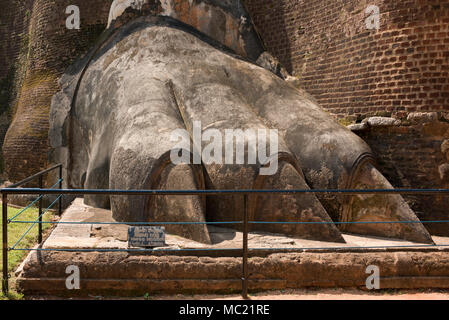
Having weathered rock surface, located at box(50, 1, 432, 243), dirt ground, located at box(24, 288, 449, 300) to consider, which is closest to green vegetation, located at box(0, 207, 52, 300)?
dirt ground, located at box(24, 288, 449, 300)

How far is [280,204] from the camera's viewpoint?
523 cm

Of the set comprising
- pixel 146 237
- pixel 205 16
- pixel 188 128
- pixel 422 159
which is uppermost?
pixel 205 16

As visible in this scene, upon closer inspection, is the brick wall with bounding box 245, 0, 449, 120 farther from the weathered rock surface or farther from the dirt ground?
the dirt ground

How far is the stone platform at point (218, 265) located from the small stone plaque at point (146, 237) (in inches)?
3.8

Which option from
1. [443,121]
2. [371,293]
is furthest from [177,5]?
[371,293]

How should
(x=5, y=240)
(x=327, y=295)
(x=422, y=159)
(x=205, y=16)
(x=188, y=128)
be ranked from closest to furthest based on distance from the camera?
(x=5, y=240), (x=327, y=295), (x=188, y=128), (x=422, y=159), (x=205, y=16)

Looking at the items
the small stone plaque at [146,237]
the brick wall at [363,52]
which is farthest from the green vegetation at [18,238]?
the brick wall at [363,52]

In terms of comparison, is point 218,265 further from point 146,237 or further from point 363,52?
point 363,52

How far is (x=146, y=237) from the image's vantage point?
4.40 m

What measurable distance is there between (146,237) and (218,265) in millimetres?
790

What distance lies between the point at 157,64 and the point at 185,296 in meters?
4.09

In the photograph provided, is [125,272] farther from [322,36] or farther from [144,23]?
[322,36]

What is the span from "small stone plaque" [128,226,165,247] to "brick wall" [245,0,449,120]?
174 inches

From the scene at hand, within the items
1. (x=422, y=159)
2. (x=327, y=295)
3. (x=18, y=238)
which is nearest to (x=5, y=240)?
(x=18, y=238)
